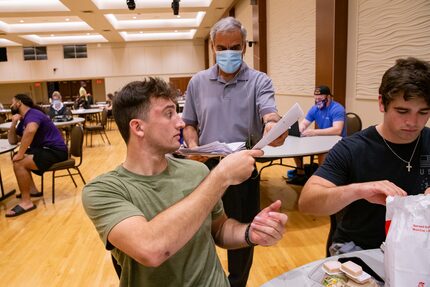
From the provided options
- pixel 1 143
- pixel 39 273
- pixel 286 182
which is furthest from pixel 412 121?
pixel 1 143

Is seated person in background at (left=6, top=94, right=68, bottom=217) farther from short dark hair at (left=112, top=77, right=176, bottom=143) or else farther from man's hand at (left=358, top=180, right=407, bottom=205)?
man's hand at (left=358, top=180, right=407, bottom=205)

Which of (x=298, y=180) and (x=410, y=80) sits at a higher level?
(x=410, y=80)

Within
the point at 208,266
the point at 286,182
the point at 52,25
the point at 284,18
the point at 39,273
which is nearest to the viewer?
the point at 208,266

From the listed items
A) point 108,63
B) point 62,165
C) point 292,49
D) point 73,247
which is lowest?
point 73,247

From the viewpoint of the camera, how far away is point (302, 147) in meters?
3.38

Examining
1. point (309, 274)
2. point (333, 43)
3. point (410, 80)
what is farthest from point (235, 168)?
point (333, 43)

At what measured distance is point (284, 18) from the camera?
655 cm

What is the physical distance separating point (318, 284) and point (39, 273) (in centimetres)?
251

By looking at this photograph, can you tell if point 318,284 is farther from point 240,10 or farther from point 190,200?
point 240,10

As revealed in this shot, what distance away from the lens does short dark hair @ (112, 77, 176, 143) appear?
1248mm

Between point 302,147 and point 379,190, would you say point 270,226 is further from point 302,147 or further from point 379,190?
point 302,147

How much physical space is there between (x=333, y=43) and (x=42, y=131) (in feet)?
12.4

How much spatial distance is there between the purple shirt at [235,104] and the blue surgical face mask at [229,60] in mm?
58

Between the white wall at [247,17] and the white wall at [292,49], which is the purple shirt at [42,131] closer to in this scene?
the white wall at [292,49]
